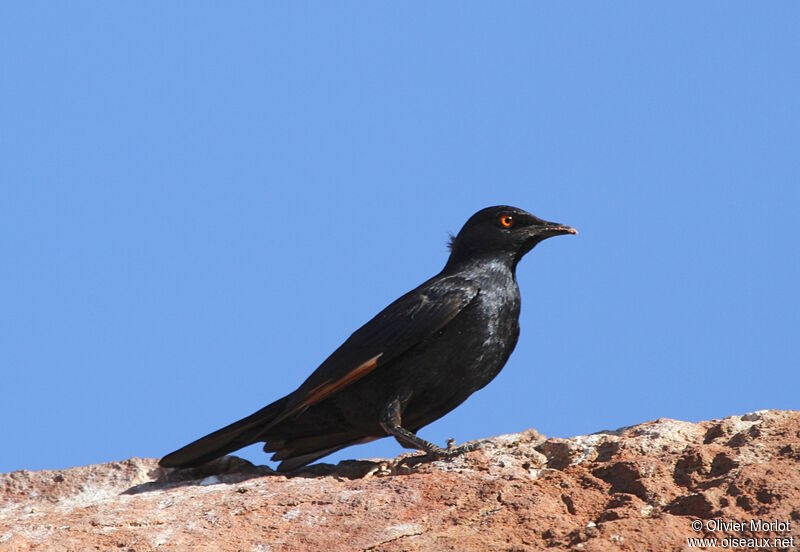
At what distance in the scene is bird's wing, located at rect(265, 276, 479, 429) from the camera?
285 inches

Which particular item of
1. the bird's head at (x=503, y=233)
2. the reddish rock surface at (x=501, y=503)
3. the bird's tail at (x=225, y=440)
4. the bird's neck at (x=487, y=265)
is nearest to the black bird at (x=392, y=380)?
the bird's tail at (x=225, y=440)

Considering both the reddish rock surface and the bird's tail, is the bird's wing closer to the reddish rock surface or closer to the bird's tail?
the bird's tail

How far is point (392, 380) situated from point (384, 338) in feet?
0.85

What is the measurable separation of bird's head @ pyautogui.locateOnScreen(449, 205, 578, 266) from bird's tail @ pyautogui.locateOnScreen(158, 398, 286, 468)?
65.5 inches

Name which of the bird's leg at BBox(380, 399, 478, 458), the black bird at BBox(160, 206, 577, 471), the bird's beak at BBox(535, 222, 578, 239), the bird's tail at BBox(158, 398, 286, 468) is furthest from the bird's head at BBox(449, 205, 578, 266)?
the bird's tail at BBox(158, 398, 286, 468)

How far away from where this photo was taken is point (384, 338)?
735 centimetres

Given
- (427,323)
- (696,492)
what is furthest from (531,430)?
(696,492)

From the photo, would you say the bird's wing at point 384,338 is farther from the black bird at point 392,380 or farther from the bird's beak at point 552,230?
the bird's beak at point 552,230

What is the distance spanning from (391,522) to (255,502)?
797 mm

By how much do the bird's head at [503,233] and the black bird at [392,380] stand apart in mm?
414

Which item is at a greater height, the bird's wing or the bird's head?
the bird's head

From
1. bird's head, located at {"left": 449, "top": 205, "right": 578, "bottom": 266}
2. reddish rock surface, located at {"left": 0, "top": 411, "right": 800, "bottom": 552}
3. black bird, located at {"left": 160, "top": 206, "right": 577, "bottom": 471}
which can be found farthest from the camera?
bird's head, located at {"left": 449, "top": 205, "right": 578, "bottom": 266}

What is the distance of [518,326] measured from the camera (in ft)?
25.7

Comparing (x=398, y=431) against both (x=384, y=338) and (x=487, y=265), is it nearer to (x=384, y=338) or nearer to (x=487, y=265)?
(x=384, y=338)
